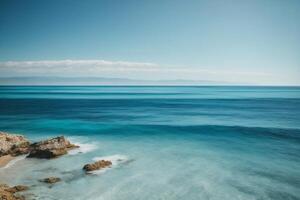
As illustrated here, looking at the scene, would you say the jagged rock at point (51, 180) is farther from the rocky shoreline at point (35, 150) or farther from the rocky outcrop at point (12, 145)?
the rocky outcrop at point (12, 145)

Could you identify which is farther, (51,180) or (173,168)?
(173,168)

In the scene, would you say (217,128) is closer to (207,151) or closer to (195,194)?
(207,151)

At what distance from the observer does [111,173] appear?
71.3 ft

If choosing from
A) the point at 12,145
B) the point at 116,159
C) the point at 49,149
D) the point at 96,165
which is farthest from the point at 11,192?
the point at 12,145

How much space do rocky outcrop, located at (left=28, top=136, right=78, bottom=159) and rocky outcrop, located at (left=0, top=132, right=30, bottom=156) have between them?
1.02m

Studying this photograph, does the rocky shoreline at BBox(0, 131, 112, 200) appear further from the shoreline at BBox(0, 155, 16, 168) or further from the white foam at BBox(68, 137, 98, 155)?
the white foam at BBox(68, 137, 98, 155)

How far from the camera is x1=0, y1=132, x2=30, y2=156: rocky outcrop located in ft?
89.3

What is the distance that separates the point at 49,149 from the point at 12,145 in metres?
5.24

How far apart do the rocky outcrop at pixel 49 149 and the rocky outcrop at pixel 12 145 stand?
1025 mm

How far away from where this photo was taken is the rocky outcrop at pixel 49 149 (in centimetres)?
2623

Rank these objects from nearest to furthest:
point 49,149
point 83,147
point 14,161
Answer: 1. point 14,161
2. point 49,149
3. point 83,147

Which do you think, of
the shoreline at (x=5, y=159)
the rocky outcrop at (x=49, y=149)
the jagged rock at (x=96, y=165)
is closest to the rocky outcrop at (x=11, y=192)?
the jagged rock at (x=96, y=165)

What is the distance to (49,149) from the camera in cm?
2661

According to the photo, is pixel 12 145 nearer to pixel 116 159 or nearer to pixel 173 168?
pixel 116 159
